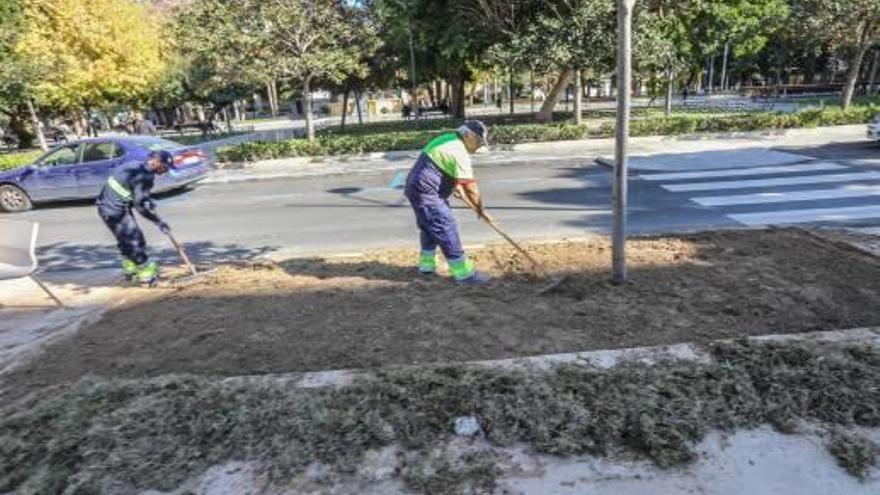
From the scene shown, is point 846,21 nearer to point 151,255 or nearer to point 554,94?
point 554,94

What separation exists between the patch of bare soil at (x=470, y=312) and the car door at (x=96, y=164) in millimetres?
7891

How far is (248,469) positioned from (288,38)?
16.0m

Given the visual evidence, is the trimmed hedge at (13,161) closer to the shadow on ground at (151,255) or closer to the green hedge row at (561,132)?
the green hedge row at (561,132)

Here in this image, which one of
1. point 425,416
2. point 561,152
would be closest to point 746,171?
point 561,152

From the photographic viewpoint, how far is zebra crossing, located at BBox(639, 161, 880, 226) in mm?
8508

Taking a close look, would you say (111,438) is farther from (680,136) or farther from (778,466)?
(680,136)

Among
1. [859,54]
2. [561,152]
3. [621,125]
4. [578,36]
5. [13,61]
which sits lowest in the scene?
[561,152]

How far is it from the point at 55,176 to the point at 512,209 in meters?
9.81

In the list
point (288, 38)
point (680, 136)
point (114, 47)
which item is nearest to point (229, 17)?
point (288, 38)

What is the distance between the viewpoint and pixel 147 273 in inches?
281

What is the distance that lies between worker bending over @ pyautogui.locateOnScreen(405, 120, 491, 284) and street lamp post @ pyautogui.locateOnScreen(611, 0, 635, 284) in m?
1.25

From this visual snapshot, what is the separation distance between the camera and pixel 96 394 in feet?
12.6

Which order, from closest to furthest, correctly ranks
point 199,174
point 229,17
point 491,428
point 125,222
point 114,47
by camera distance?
1. point 491,428
2. point 125,222
3. point 199,174
4. point 229,17
5. point 114,47

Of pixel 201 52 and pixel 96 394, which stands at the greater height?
pixel 201 52
